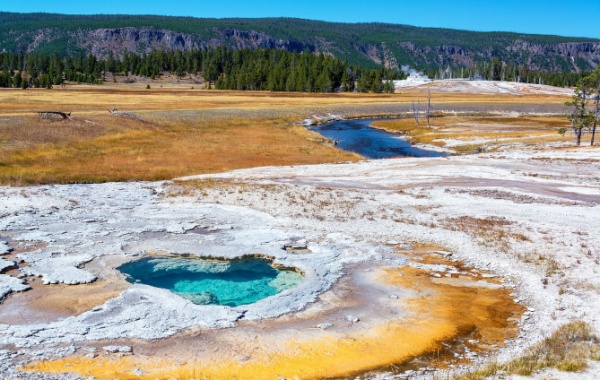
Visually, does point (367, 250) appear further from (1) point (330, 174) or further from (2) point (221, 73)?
(2) point (221, 73)

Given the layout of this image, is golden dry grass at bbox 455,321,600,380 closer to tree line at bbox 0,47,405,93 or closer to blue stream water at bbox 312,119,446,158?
blue stream water at bbox 312,119,446,158

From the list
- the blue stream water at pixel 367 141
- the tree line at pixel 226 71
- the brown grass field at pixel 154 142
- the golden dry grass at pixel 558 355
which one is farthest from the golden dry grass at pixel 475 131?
the tree line at pixel 226 71

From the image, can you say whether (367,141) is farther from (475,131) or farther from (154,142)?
(154,142)

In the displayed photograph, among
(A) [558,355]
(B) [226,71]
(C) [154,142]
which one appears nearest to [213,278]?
(A) [558,355]

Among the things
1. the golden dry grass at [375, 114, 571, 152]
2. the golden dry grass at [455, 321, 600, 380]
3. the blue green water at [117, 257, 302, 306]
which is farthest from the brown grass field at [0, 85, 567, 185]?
the golden dry grass at [455, 321, 600, 380]

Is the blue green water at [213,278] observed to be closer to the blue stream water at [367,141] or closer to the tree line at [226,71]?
the blue stream water at [367,141]
